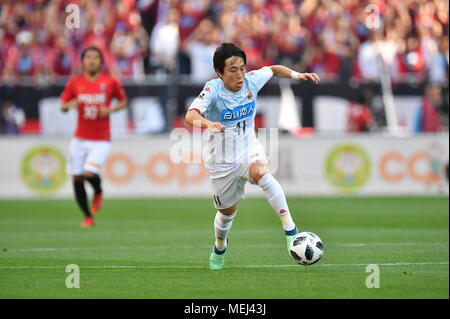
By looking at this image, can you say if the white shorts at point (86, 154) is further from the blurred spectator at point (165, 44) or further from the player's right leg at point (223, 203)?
the blurred spectator at point (165, 44)

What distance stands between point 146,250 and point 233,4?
1424 cm

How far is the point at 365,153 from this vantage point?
22.9 metres

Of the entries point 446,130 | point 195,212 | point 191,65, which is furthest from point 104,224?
point 446,130

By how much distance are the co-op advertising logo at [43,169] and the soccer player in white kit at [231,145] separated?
12438 mm

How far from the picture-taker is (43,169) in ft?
73.8

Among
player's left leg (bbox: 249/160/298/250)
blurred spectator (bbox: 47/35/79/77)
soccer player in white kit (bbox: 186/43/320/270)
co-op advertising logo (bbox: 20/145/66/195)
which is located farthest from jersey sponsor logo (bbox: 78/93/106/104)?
blurred spectator (bbox: 47/35/79/77)

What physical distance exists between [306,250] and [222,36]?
1578cm

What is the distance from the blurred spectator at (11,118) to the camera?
2258 centimetres

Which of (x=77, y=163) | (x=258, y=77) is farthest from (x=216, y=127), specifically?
(x=77, y=163)

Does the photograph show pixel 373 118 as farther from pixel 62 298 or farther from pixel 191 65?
pixel 62 298

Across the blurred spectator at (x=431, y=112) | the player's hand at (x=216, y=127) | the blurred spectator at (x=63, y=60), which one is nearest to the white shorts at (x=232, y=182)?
the player's hand at (x=216, y=127)

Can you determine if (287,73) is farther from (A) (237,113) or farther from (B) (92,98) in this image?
(B) (92,98)

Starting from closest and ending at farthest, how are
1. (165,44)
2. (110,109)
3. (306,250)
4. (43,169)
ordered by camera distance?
1. (306,250)
2. (110,109)
3. (43,169)
4. (165,44)

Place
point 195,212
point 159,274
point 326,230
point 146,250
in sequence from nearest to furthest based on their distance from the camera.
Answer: point 159,274 < point 146,250 < point 326,230 < point 195,212
